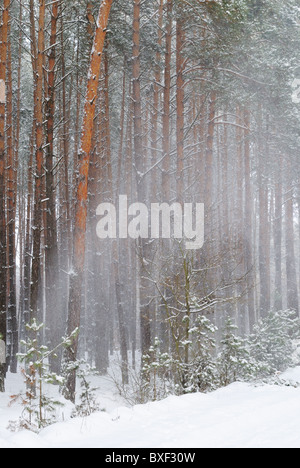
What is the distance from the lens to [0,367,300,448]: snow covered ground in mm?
3436

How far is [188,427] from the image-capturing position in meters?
3.95

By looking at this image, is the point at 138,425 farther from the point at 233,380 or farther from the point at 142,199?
the point at 142,199

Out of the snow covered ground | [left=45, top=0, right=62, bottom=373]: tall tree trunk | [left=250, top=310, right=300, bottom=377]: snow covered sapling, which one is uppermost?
[left=45, top=0, right=62, bottom=373]: tall tree trunk

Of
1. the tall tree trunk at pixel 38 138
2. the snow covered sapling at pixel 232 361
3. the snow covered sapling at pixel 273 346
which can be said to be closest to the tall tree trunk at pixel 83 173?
the tall tree trunk at pixel 38 138

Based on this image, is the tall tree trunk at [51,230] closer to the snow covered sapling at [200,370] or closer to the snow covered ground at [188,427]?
the snow covered sapling at [200,370]

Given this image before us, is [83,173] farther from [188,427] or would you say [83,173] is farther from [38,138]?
[188,427]

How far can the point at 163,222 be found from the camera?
34.1 ft

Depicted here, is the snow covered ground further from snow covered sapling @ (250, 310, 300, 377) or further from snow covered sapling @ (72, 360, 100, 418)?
snow covered sapling @ (250, 310, 300, 377)

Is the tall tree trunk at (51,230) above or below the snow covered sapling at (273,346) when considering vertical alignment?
above

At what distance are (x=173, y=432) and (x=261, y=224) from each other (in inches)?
568

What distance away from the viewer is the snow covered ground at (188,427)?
344 cm

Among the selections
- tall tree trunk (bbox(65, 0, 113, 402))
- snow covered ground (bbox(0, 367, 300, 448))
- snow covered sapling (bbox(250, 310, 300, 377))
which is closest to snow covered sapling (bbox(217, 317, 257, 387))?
snow covered ground (bbox(0, 367, 300, 448))

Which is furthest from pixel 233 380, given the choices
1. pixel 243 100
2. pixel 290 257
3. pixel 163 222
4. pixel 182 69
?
pixel 290 257

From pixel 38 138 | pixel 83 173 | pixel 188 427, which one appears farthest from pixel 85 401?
pixel 38 138
